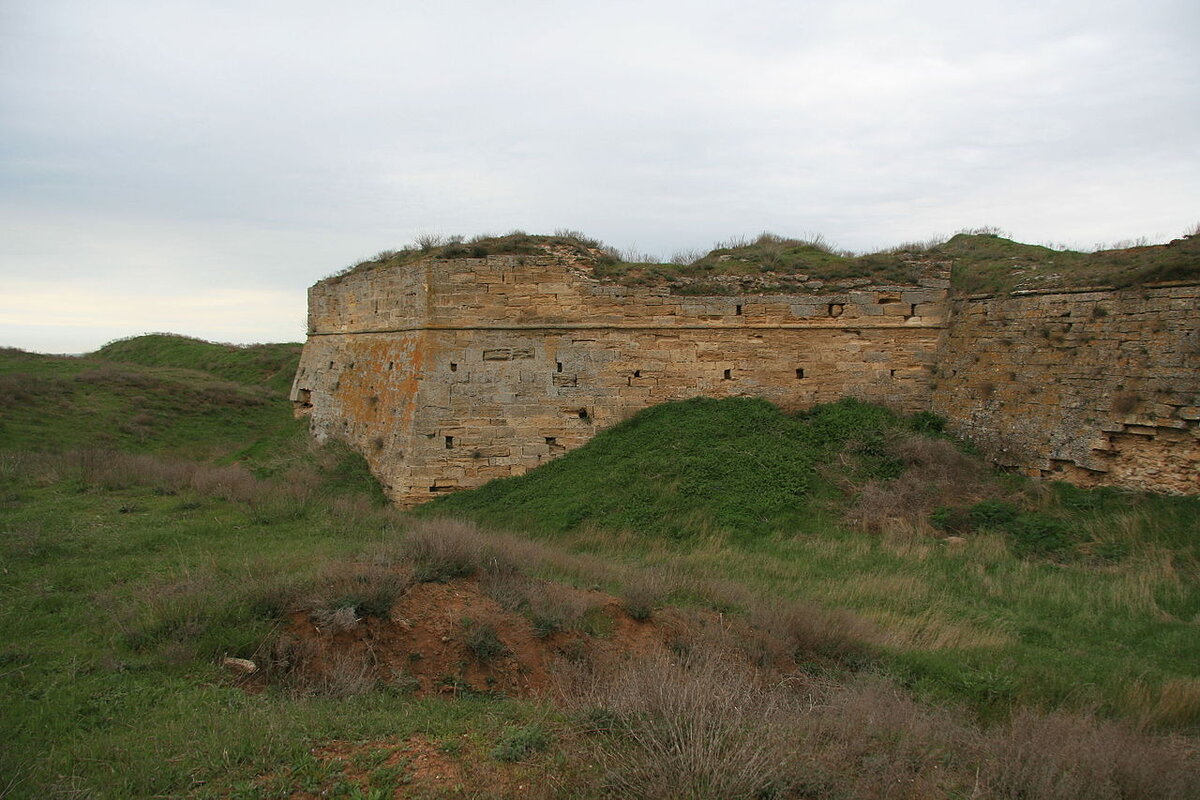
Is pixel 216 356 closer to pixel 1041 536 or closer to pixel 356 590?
pixel 356 590

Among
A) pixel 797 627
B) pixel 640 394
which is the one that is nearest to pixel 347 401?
pixel 640 394

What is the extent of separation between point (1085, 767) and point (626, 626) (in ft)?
11.2

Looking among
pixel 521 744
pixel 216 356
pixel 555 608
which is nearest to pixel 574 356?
pixel 555 608

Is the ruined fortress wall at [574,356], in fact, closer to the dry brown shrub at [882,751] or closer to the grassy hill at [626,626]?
the grassy hill at [626,626]

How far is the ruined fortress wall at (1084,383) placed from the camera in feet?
26.4

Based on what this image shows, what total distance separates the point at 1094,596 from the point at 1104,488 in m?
2.77

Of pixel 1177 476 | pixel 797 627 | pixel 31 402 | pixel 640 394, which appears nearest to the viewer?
pixel 797 627

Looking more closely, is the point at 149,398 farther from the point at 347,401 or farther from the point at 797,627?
the point at 797,627

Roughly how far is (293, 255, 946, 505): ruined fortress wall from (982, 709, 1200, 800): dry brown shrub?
7.80m

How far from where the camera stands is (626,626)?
19.4 ft

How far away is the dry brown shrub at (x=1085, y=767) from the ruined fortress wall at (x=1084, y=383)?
18.7 ft

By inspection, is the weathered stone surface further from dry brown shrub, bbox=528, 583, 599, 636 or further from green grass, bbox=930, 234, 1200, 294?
dry brown shrub, bbox=528, 583, 599, 636

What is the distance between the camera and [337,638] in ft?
16.6

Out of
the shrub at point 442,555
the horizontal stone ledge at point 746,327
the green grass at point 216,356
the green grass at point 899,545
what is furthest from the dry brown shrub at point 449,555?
the green grass at point 216,356
